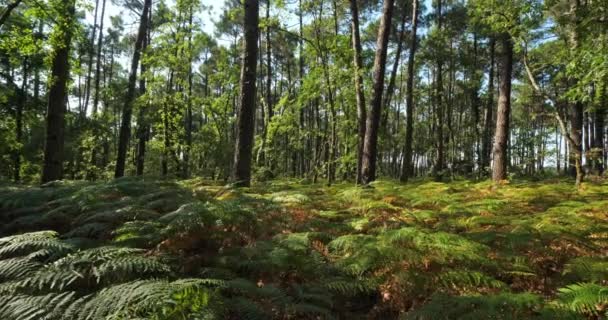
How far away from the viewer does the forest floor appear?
2586mm

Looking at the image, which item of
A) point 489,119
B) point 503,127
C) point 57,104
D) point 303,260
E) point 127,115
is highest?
point 489,119

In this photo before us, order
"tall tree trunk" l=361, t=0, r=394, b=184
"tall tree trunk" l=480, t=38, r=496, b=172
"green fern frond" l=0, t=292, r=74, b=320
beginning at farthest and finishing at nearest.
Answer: "tall tree trunk" l=480, t=38, r=496, b=172, "tall tree trunk" l=361, t=0, r=394, b=184, "green fern frond" l=0, t=292, r=74, b=320

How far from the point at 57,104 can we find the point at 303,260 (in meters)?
7.81

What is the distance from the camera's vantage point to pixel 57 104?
848 cm

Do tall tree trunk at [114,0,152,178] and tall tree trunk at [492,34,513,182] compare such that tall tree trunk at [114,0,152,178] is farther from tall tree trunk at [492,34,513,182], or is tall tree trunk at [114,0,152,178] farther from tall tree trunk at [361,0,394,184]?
tall tree trunk at [492,34,513,182]

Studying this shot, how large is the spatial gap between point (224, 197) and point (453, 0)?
20.8 meters

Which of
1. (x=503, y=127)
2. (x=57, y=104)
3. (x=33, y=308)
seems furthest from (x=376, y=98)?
(x=33, y=308)

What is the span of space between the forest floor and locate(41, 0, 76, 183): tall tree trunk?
2977 mm

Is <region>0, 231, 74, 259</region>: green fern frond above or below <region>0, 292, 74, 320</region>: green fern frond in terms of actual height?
above

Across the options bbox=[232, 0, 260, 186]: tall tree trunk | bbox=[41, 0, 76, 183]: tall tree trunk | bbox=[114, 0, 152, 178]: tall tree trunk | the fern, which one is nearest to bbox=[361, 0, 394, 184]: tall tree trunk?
bbox=[232, 0, 260, 186]: tall tree trunk

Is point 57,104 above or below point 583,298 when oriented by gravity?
above

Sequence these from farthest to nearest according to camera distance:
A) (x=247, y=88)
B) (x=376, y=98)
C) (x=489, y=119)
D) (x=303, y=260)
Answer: (x=489, y=119)
(x=376, y=98)
(x=247, y=88)
(x=303, y=260)

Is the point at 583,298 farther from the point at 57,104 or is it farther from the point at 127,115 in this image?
the point at 127,115

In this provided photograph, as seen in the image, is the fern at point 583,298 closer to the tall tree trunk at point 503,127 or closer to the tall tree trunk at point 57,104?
the tall tree trunk at point 503,127
